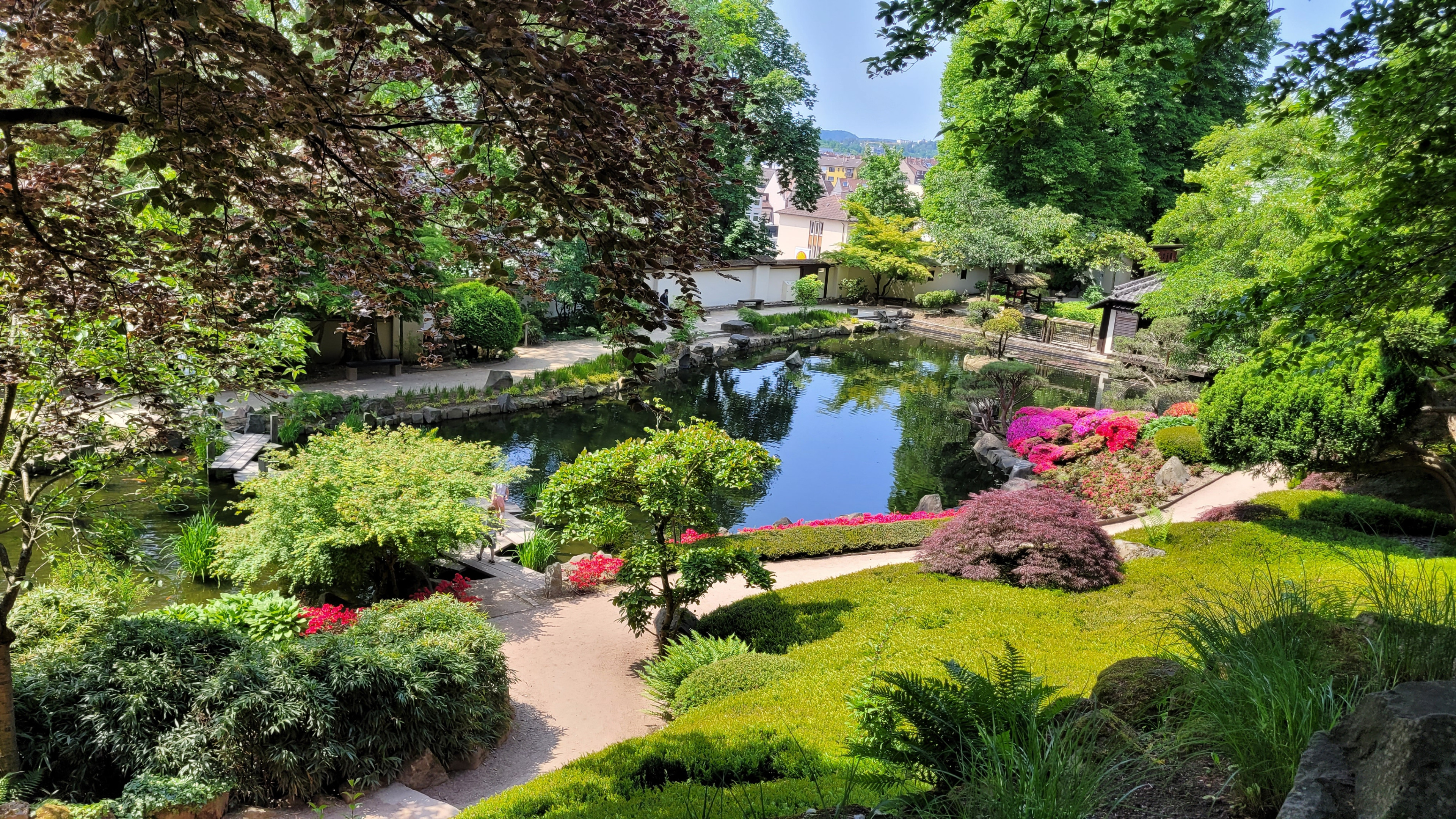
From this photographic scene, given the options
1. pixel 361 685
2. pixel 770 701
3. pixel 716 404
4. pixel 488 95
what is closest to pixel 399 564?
pixel 361 685

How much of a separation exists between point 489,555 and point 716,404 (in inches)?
408

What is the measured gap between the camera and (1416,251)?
498cm

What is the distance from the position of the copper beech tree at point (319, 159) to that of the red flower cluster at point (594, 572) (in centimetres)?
505

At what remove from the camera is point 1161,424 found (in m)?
16.1

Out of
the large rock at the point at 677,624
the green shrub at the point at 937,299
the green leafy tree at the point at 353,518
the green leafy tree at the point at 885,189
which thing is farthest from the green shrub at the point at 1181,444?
the green leafy tree at the point at 885,189

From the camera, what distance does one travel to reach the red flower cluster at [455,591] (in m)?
8.56

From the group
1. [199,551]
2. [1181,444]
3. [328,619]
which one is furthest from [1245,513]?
[199,551]

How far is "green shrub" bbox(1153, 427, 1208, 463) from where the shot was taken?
14148 mm

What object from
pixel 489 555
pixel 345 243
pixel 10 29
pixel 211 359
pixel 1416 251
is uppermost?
pixel 10 29

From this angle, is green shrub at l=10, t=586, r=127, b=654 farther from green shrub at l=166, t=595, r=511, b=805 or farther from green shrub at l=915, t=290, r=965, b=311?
green shrub at l=915, t=290, r=965, b=311

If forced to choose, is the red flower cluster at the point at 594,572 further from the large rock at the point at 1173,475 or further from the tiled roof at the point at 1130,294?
the tiled roof at the point at 1130,294

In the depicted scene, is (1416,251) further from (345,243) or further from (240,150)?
(240,150)

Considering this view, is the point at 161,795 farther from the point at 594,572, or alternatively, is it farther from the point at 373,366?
the point at 373,366

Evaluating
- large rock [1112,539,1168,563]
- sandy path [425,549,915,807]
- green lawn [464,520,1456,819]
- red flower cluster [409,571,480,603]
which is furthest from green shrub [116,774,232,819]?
large rock [1112,539,1168,563]
